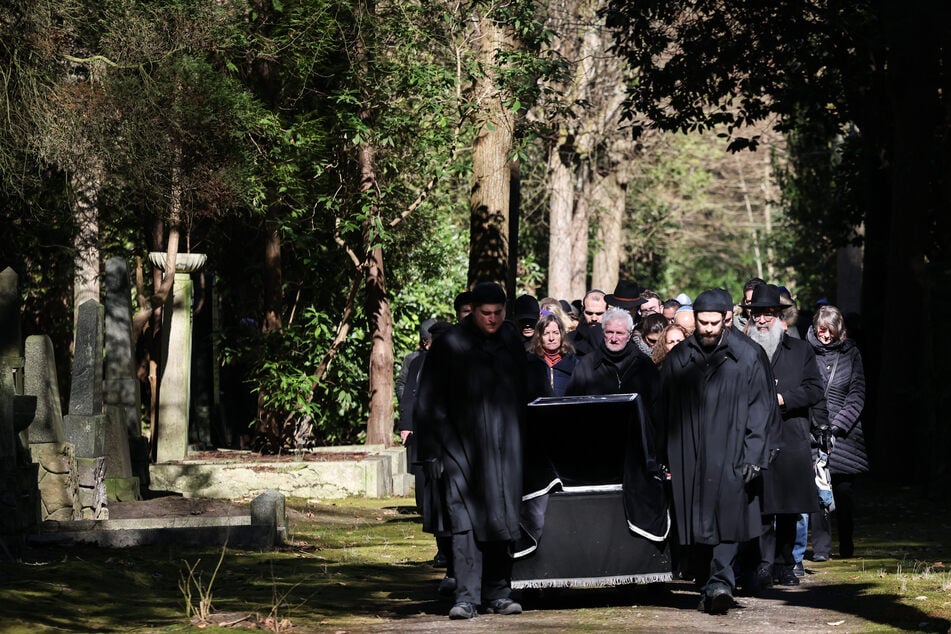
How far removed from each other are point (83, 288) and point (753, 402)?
1247 centimetres

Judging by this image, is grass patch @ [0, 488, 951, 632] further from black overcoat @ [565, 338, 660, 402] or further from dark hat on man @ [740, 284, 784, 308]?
dark hat on man @ [740, 284, 784, 308]

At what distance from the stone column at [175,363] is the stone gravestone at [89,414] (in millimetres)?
3303

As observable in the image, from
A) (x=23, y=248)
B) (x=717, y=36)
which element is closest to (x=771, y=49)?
(x=717, y=36)

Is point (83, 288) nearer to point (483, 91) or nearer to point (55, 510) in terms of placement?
point (483, 91)

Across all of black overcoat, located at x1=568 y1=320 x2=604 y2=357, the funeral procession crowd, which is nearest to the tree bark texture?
black overcoat, located at x1=568 y1=320 x2=604 y2=357

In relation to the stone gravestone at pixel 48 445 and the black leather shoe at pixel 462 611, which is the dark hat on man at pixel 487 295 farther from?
the stone gravestone at pixel 48 445

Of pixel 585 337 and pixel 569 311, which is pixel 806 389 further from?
pixel 569 311

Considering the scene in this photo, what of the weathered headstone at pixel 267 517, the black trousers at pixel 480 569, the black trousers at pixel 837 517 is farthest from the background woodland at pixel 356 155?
the black trousers at pixel 480 569

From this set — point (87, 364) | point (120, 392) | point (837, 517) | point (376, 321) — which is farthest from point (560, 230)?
point (837, 517)

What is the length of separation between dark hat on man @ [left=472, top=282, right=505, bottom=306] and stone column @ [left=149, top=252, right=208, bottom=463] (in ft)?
30.6

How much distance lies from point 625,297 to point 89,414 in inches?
222

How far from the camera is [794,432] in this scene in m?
11.5

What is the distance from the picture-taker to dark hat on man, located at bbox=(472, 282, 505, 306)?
10164 millimetres

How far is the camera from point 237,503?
1706 centimetres
